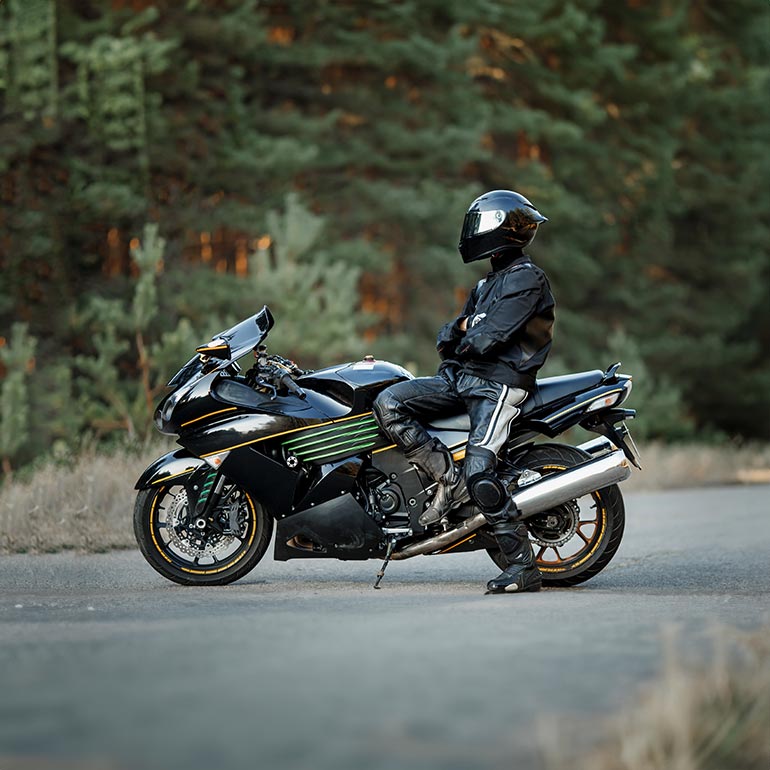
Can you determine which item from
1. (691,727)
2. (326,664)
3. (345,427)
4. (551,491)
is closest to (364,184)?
(345,427)

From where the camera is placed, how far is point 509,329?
29.9 feet

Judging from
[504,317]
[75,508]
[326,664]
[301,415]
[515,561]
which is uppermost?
[504,317]

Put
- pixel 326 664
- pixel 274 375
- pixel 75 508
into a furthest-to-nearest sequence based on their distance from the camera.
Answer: pixel 75 508
pixel 274 375
pixel 326 664

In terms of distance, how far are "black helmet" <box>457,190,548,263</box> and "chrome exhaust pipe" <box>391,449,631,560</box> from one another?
1302 mm

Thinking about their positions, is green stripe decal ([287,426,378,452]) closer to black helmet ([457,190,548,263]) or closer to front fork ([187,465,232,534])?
front fork ([187,465,232,534])

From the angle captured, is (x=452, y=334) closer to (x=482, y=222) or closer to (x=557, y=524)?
(x=482, y=222)

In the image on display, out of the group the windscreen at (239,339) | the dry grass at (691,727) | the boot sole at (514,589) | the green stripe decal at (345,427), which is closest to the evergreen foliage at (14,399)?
the windscreen at (239,339)

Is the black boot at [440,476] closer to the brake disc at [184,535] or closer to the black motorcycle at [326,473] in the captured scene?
the black motorcycle at [326,473]

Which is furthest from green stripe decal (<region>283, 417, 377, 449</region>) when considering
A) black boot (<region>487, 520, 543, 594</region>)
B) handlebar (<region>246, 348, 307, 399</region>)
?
black boot (<region>487, 520, 543, 594</region>)

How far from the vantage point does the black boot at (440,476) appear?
9166 millimetres

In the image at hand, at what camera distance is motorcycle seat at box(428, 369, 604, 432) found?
9.36 metres

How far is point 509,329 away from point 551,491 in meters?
0.90

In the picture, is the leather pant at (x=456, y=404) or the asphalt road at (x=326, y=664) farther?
the leather pant at (x=456, y=404)

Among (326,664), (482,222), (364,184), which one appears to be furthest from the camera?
(364,184)
